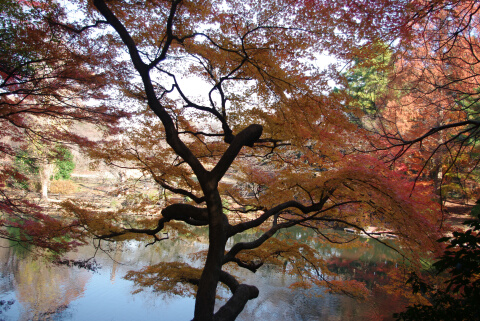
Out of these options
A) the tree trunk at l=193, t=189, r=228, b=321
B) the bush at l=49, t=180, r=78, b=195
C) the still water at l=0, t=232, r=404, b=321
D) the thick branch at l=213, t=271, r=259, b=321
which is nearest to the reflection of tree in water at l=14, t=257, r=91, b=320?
the still water at l=0, t=232, r=404, b=321

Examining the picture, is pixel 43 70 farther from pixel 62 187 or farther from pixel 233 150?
pixel 62 187

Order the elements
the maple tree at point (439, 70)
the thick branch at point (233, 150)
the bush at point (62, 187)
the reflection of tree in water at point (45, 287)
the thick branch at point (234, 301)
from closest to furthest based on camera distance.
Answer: the maple tree at point (439, 70) < the thick branch at point (233, 150) < the thick branch at point (234, 301) < the reflection of tree in water at point (45, 287) < the bush at point (62, 187)

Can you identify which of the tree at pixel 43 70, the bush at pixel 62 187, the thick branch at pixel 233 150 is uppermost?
the bush at pixel 62 187

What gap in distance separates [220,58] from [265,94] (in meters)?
0.77

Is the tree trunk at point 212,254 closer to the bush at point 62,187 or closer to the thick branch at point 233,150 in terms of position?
the thick branch at point 233,150

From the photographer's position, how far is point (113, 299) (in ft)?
23.2

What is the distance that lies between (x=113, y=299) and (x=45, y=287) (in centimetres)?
169

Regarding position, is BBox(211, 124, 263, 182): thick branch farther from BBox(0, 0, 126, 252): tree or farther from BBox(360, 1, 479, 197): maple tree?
BBox(0, 0, 126, 252): tree

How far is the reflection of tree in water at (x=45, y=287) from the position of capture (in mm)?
6195

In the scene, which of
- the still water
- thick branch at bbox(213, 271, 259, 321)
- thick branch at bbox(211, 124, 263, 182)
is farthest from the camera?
the still water

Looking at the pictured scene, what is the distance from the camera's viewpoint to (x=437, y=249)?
333 centimetres

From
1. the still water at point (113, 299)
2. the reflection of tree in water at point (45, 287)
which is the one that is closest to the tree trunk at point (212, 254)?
the still water at point (113, 299)

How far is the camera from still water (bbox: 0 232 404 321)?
249 inches

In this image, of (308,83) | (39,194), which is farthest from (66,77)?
(39,194)
